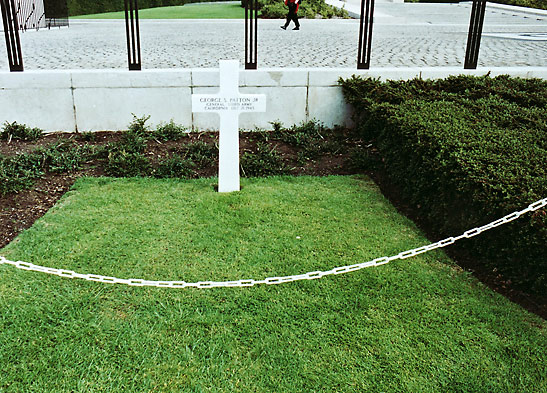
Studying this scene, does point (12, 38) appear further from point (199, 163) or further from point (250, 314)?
point (250, 314)

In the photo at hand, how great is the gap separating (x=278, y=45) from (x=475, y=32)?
5.80 metres

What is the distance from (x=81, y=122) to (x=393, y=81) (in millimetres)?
4165

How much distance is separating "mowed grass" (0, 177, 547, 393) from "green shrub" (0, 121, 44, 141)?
2.05 metres

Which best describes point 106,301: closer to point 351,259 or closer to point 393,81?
point 351,259

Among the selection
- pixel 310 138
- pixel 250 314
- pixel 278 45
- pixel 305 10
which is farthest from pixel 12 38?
pixel 305 10

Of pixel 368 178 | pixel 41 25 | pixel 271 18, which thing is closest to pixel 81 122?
pixel 368 178

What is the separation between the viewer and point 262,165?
6.12 meters

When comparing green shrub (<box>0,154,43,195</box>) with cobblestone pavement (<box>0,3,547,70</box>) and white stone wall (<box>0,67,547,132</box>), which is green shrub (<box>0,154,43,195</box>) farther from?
cobblestone pavement (<box>0,3,547,70</box>)

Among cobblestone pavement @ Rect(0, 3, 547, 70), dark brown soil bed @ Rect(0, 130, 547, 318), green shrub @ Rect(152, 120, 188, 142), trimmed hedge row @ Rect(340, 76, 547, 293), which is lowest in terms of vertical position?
dark brown soil bed @ Rect(0, 130, 547, 318)

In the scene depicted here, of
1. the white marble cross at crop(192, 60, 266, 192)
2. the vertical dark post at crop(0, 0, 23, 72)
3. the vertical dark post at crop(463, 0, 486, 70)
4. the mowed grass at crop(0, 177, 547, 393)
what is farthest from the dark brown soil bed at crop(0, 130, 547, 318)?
the vertical dark post at crop(463, 0, 486, 70)

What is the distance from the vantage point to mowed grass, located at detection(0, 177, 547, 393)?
9.95 ft

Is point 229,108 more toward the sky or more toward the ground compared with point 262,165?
more toward the sky

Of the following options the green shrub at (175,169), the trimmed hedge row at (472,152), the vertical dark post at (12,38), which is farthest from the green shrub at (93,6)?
the trimmed hedge row at (472,152)

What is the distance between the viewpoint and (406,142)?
5039 mm
